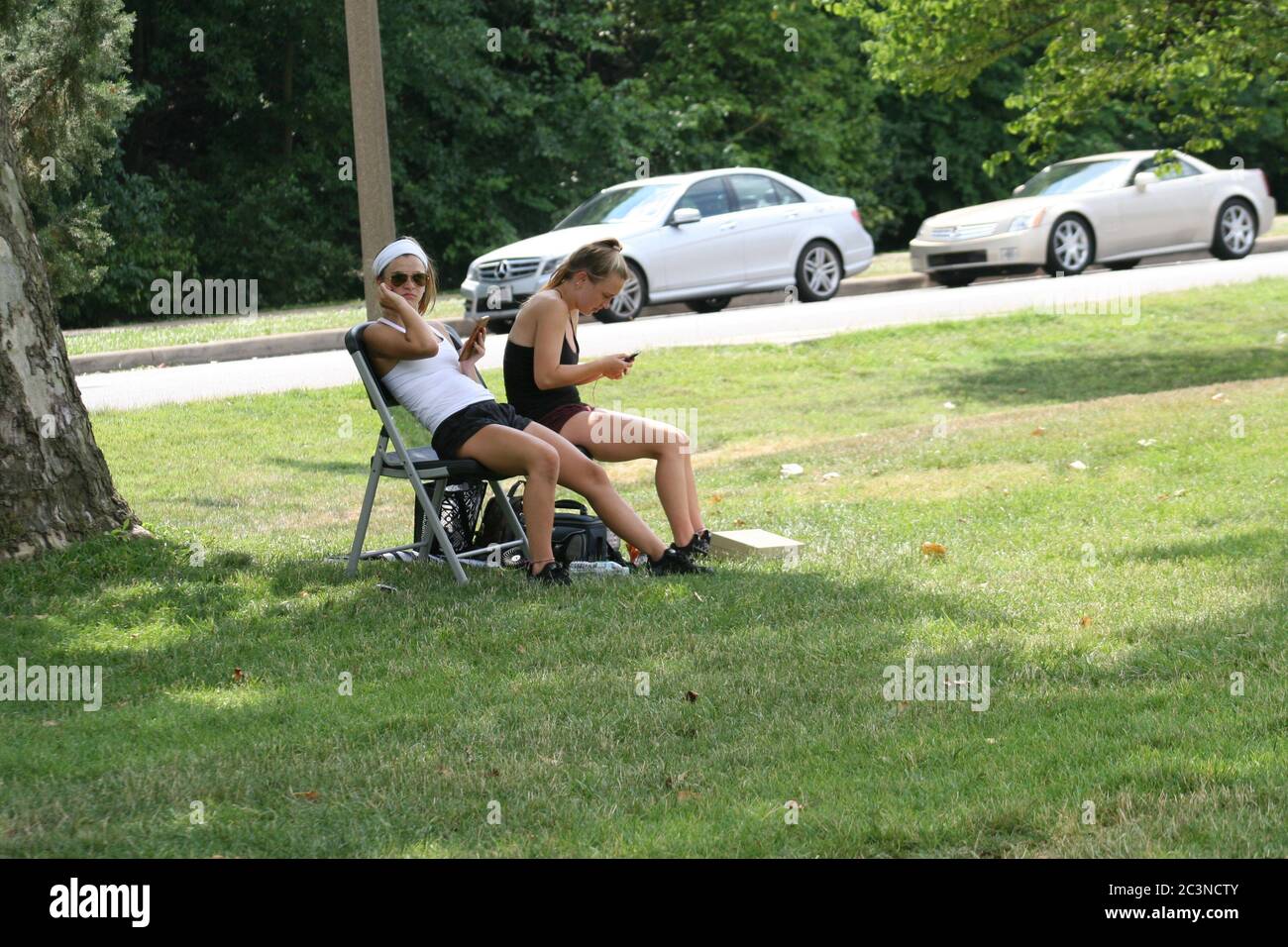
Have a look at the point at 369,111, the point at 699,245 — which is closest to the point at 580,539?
the point at 369,111

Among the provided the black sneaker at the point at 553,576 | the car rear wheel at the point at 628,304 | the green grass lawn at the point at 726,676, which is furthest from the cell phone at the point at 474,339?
the car rear wheel at the point at 628,304

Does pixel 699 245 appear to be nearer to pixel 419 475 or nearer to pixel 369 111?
pixel 369 111

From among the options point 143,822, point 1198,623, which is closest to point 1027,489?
point 1198,623

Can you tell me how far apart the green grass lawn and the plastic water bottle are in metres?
0.25

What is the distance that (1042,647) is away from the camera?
566 cm

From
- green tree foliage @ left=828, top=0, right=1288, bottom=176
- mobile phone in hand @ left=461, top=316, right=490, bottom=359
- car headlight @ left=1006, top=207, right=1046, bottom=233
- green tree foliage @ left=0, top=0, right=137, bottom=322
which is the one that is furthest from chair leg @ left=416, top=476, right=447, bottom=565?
car headlight @ left=1006, top=207, right=1046, bottom=233

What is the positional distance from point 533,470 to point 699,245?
38.8ft

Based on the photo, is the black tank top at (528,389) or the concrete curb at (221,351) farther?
the concrete curb at (221,351)

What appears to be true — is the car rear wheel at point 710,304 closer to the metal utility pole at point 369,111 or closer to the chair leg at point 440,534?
the metal utility pole at point 369,111

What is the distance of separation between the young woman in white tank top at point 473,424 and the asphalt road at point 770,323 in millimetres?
6249

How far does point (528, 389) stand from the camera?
7.67 metres

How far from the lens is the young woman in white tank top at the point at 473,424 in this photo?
696 cm

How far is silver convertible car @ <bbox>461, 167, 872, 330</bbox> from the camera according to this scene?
17922 mm

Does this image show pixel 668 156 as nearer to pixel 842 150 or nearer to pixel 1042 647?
pixel 842 150
